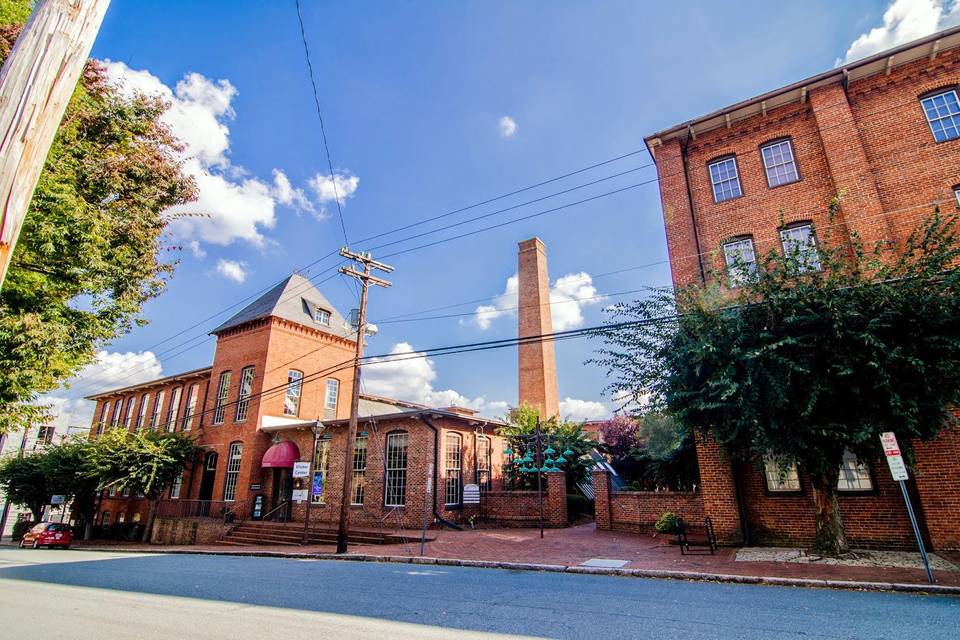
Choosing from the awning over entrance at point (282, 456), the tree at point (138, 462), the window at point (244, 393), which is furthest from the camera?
the window at point (244, 393)

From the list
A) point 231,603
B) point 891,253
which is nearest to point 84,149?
point 231,603

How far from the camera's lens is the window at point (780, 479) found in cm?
1274

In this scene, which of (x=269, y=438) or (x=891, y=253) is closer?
(x=891, y=253)

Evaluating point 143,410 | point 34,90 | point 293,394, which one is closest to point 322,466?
point 293,394

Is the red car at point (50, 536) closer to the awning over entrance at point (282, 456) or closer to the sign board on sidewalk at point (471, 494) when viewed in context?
the awning over entrance at point (282, 456)

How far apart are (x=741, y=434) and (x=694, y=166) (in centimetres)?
1000

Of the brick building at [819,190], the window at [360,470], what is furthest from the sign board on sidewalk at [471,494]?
the brick building at [819,190]

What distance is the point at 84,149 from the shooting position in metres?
10.0

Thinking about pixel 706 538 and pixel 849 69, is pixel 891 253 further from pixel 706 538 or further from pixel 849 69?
pixel 706 538

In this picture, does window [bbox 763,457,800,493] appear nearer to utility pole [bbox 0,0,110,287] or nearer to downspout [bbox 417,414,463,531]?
downspout [bbox 417,414,463,531]

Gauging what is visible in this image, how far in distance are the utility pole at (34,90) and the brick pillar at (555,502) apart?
19688mm

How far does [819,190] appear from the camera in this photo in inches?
579

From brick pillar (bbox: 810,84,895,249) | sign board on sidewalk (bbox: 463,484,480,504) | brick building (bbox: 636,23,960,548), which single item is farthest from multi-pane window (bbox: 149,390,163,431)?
brick pillar (bbox: 810,84,895,249)

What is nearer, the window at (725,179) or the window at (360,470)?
the window at (725,179)
